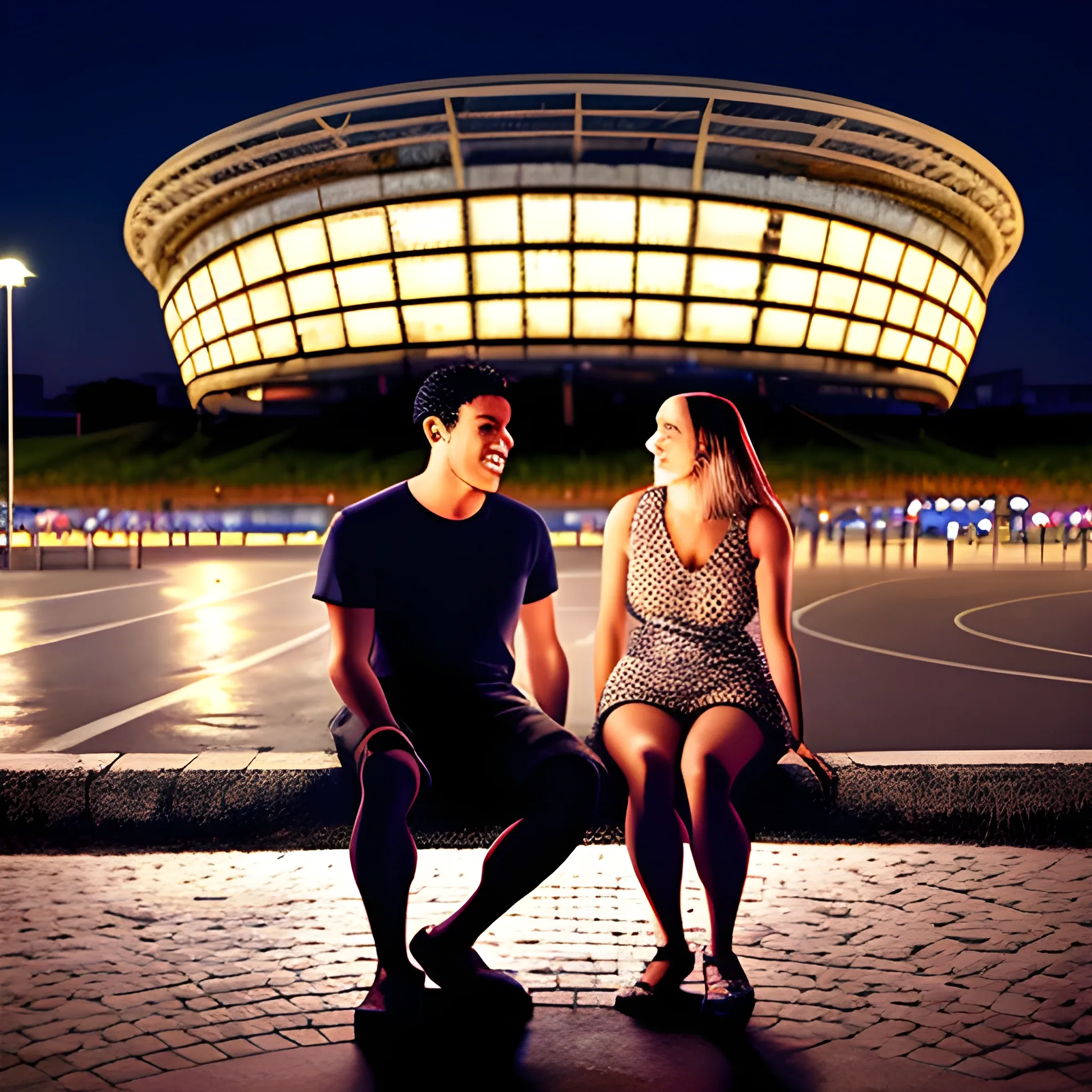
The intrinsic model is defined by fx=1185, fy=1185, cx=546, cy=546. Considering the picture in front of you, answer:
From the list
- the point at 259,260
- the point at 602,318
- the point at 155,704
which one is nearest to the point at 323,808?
the point at 155,704

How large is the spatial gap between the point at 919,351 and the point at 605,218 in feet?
62.6

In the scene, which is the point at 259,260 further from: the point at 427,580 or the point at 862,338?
the point at 427,580

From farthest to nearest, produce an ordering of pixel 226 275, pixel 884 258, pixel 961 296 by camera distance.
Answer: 1. pixel 961 296
2. pixel 226 275
3. pixel 884 258

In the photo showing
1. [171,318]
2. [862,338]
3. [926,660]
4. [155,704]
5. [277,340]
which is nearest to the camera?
[155,704]

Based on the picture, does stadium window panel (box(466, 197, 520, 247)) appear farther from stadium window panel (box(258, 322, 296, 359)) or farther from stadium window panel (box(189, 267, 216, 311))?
stadium window panel (box(189, 267, 216, 311))

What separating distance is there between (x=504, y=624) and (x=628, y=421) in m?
48.2

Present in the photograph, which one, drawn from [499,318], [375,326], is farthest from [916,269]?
[375,326]

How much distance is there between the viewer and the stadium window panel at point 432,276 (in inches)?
1945

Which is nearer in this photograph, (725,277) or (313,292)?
(725,277)

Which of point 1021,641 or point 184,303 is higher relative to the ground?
point 184,303

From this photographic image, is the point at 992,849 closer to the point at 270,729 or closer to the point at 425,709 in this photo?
the point at 425,709

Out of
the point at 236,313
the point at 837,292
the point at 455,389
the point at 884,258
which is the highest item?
the point at 884,258

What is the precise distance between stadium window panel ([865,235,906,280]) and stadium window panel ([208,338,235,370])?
99.8ft

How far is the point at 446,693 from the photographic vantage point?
3582 mm
